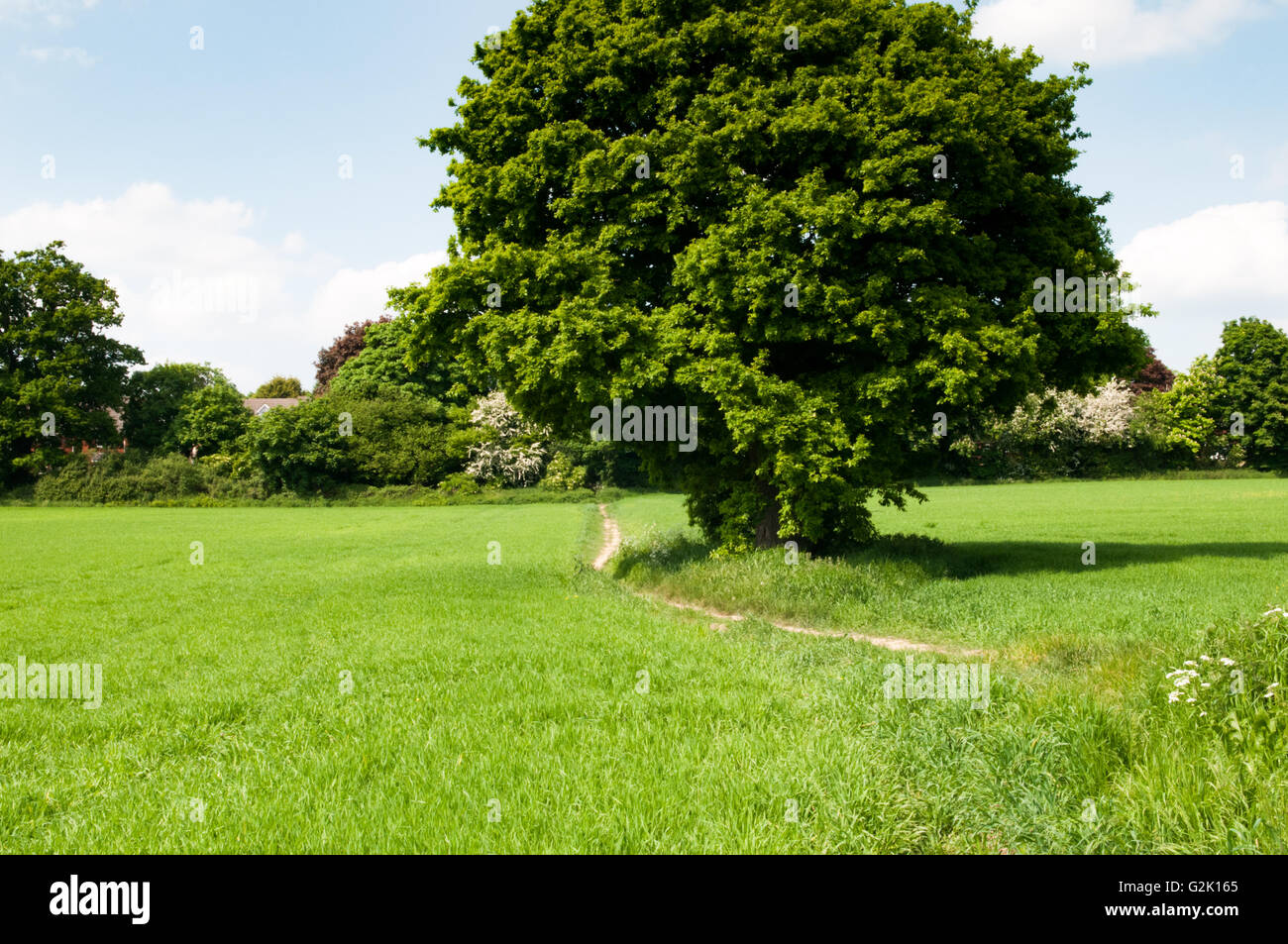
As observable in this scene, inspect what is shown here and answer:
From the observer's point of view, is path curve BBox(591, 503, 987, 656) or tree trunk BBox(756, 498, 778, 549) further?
tree trunk BBox(756, 498, 778, 549)

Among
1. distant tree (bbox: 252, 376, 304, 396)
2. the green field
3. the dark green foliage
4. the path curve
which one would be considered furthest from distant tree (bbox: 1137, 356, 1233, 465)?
distant tree (bbox: 252, 376, 304, 396)

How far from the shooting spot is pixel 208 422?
7050 centimetres

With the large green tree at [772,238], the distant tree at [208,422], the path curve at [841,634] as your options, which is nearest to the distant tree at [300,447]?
the distant tree at [208,422]

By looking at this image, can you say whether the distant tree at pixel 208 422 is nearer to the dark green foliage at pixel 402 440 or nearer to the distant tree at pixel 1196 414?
the dark green foliage at pixel 402 440

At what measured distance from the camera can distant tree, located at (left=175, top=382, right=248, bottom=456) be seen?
69875 mm

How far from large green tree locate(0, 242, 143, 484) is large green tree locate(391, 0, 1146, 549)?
60879 mm

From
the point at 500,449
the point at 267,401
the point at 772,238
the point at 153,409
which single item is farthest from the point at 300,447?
the point at 772,238

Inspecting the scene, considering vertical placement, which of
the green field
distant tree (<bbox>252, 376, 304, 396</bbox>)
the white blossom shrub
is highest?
distant tree (<bbox>252, 376, 304, 396</bbox>)

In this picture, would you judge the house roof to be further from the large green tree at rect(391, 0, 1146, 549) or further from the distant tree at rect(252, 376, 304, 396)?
the large green tree at rect(391, 0, 1146, 549)

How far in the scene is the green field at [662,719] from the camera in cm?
474

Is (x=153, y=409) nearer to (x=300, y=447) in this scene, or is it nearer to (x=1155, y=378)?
(x=300, y=447)

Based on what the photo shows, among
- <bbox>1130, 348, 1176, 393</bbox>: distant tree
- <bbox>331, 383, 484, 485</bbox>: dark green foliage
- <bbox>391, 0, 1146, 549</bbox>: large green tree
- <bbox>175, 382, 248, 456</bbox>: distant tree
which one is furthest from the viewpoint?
<bbox>1130, 348, 1176, 393</bbox>: distant tree
